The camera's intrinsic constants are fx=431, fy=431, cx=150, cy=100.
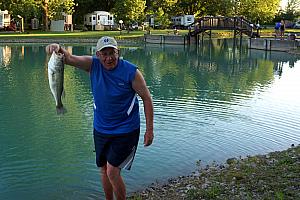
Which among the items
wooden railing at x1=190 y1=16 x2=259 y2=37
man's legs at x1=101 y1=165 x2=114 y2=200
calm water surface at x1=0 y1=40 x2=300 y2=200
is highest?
wooden railing at x1=190 y1=16 x2=259 y2=37

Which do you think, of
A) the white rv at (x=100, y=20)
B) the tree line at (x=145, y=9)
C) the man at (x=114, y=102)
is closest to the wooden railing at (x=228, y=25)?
the tree line at (x=145, y=9)

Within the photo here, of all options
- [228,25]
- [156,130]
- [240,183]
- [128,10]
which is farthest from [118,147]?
[128,10]

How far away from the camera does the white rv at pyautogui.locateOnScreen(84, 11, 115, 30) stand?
69500 mm

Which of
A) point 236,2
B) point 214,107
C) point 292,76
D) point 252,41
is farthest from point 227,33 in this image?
point 214,107

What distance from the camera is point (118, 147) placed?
4.39 meters

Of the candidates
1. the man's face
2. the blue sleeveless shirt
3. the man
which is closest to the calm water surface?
the man

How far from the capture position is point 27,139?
9.72 m

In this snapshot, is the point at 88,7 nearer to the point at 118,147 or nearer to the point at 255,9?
the point at 255,9

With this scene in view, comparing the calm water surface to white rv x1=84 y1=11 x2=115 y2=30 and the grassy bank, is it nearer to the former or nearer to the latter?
the grassy bank

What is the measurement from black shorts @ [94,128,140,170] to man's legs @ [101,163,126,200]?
0.23 feet

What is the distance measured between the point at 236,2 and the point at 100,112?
69366mm

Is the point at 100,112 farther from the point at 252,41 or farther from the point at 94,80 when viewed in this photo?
the point at 252,41

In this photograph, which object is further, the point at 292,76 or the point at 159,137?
the point at 292,76

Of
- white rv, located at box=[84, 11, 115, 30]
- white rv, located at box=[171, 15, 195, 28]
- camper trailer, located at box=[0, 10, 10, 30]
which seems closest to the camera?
camper trailer, located at box=[0, 10, 10, 30]
